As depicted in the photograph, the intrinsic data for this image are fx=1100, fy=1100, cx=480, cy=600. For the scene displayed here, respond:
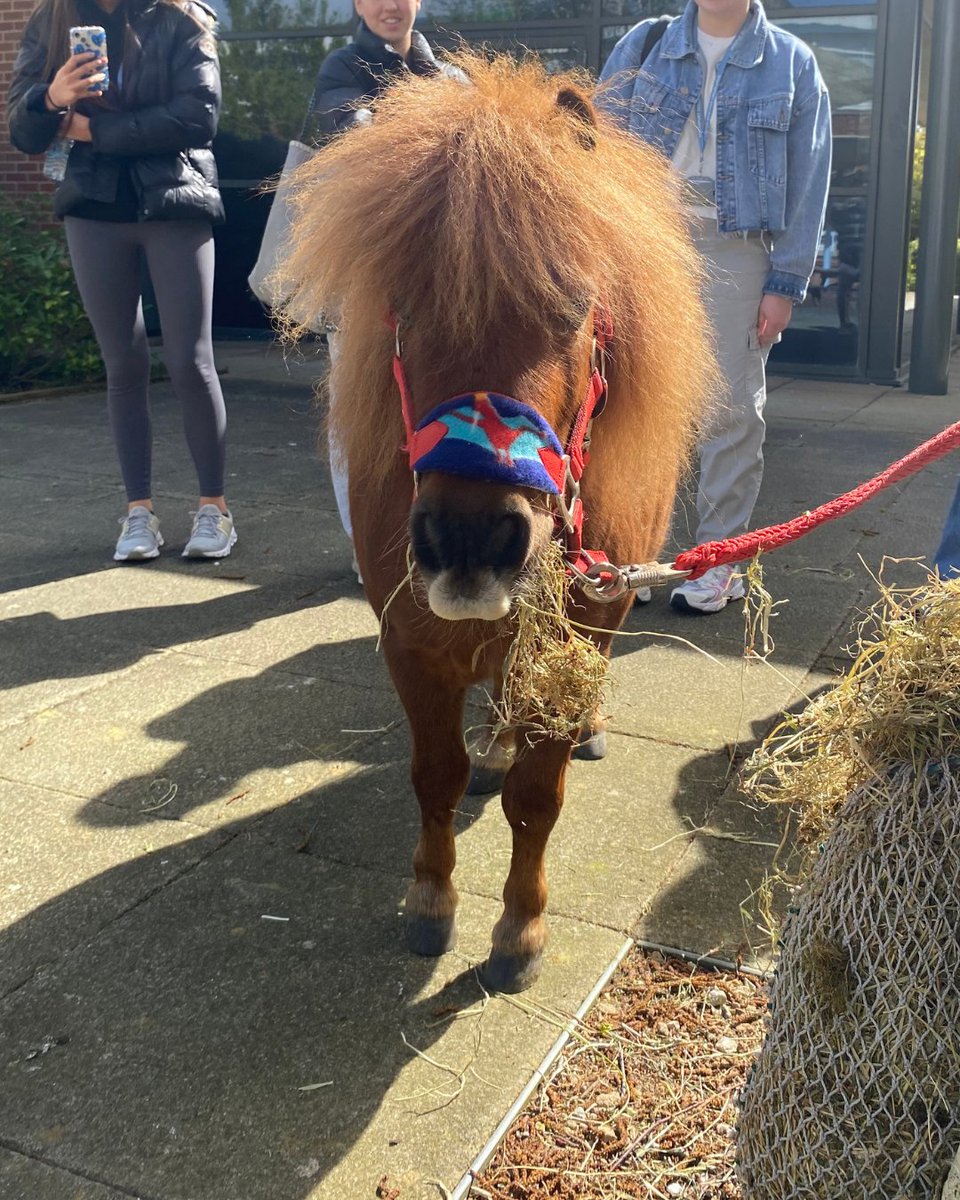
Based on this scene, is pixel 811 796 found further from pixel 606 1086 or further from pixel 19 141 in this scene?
pixel 19 141

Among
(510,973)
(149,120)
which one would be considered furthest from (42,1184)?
(149,120)

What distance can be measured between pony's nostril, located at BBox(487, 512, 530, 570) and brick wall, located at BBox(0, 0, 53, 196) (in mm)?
10027

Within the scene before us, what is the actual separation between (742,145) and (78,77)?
8.28 feet

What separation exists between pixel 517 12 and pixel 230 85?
303 cm

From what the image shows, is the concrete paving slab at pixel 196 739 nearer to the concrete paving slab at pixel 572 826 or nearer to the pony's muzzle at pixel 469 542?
the concrete paving slab at pixel 572 826

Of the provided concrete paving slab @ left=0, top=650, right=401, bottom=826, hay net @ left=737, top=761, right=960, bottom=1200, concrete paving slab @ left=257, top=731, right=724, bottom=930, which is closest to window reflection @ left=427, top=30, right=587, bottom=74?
concrete paving slab @ left=0, top=650, right=401, bottom=826

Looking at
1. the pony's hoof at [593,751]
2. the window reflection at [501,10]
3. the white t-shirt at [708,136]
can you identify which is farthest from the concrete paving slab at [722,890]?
the window reflection at [501,10]

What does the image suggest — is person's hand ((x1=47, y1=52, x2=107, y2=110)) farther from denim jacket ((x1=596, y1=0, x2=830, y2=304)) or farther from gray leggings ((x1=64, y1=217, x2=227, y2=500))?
denim jacket ((x1=596, y1=0, x2=830, y2=304))

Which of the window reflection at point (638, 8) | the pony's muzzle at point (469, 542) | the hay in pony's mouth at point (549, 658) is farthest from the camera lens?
the window reflection at point (638, 8)

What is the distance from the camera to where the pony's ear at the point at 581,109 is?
215 centimetres

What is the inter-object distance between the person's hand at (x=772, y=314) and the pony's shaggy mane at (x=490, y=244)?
167cm

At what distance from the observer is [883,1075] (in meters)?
1.37

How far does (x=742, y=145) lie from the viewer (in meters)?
3.84

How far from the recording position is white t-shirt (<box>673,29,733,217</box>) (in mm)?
3881
